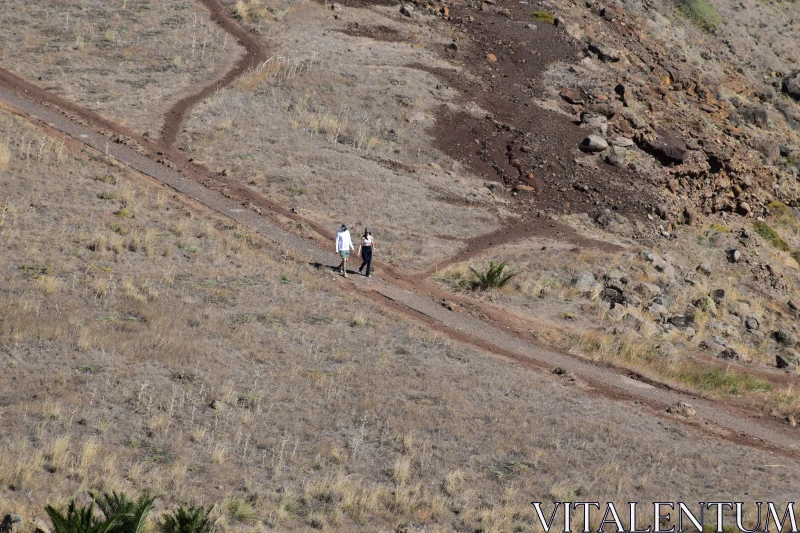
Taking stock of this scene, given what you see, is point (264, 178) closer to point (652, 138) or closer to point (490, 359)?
point (490, 359)

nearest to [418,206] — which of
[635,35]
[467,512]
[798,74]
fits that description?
[467,512]

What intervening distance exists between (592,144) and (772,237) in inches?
298

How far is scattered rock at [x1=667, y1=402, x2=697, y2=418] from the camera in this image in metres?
18.8

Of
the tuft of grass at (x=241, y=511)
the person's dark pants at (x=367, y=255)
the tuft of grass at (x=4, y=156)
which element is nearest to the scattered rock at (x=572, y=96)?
the person's dark pants at (x=367, y=255)

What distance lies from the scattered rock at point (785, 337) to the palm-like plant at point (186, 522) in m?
20.0

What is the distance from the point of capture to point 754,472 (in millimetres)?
15898

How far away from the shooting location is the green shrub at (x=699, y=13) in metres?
51.5

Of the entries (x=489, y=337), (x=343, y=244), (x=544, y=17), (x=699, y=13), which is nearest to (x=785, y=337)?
(x=489, y=337)

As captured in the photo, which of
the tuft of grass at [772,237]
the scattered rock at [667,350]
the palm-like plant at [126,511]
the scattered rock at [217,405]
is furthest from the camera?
the tuft of grass at [772,237]

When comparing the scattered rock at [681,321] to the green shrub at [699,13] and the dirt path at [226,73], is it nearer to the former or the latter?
the dirt path at [226,73]

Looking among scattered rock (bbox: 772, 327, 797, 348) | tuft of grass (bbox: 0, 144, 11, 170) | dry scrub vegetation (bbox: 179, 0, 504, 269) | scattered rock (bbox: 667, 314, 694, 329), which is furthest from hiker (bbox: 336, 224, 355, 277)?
scattered rock (bbox: 772, 327, 797, 348)

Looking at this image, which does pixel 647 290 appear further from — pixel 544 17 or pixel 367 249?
pixel 544 17

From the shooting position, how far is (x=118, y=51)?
3625cm

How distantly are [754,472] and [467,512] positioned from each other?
5.71 m
